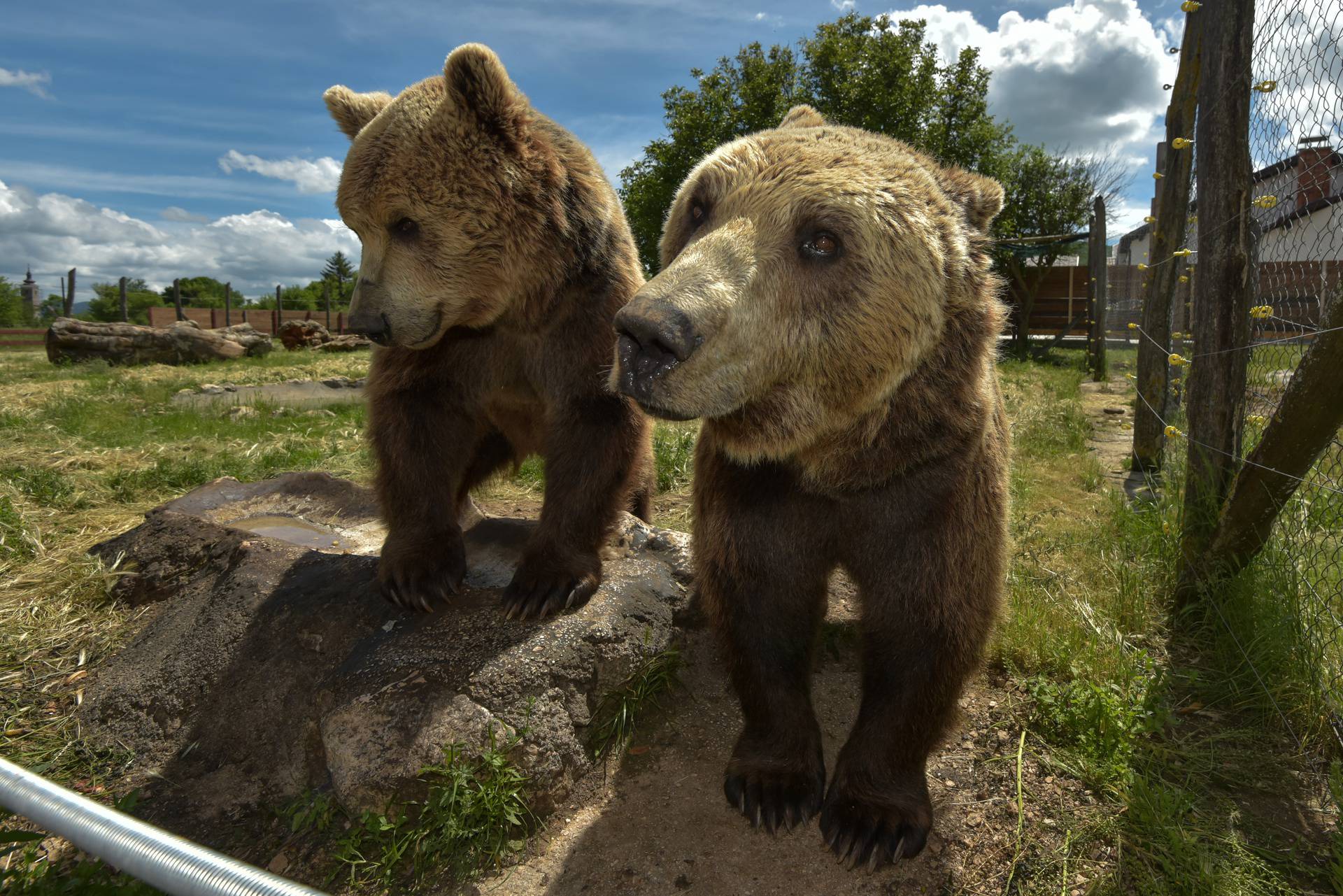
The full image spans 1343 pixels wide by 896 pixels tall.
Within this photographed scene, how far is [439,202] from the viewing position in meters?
2.65

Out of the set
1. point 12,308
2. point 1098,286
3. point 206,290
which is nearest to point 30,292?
Result: point 12,308

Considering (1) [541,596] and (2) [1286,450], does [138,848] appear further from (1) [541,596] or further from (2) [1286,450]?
(2) [1286,450]

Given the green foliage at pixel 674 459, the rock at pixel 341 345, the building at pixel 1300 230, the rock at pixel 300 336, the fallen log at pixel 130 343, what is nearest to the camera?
the building at pixel 1300 230

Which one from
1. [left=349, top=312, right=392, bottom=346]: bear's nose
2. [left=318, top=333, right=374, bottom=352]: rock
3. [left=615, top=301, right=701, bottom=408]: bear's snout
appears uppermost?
[left=318, top=333, right=374, bottom=352]: rock

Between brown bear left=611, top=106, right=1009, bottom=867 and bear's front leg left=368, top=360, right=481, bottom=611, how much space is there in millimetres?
981

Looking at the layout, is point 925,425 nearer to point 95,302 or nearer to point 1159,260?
point 1159,260

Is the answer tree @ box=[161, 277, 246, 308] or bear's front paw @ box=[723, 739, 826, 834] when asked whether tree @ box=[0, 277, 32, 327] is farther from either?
bear's front paw @ box=[723, 739, 826, 834]

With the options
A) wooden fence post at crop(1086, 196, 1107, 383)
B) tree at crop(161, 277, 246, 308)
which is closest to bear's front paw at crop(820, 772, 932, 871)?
wooden fence post at crop(1086, 196, 1107, 383)

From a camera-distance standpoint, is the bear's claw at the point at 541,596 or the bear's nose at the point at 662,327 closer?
the bear's nose at the point at 662,327

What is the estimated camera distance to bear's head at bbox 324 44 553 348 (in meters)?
2.64

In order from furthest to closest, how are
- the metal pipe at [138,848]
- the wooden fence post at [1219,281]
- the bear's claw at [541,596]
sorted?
the wooden fence post at [1219,281], the bear's claw at [541,596], the metal pipe at [138,848]

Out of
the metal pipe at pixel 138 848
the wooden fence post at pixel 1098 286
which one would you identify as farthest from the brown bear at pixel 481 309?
the wooden fence post at pixel 1098 286

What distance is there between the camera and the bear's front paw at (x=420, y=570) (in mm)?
2801

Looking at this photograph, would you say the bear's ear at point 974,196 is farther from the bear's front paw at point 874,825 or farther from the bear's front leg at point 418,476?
the bear's front leg at point 418,476
